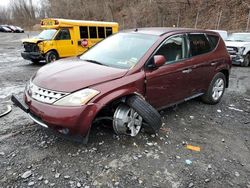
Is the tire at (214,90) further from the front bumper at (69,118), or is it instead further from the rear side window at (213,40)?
the front bumper at (69,118)

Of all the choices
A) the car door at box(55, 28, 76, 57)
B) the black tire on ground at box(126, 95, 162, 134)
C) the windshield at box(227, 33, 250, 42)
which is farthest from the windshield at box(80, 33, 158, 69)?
the windshield at box(227, 33, 250, 42)

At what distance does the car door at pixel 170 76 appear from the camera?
365 centimetres

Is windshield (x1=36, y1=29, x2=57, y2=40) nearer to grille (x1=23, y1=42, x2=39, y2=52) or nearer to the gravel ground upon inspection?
grille (x1=23, y1=42, x2=39, y2=52)

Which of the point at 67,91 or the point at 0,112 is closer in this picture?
the point at 67,91

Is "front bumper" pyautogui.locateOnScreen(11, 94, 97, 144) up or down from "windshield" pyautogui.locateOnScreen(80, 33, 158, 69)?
down

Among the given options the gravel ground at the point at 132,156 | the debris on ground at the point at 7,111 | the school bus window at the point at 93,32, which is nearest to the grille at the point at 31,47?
the school bus window at the point at 93,32

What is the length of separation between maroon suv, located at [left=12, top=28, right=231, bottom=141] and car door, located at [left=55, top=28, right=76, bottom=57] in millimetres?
7165

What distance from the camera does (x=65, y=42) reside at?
1114 centimetres

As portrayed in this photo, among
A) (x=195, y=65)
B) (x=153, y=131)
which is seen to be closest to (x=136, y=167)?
(x=153, y=131)

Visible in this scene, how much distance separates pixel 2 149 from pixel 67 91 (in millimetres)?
1413

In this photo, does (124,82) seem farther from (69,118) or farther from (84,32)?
(84,32)

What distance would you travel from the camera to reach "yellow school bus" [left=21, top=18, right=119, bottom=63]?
10492mm

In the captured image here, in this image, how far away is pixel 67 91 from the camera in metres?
2.87

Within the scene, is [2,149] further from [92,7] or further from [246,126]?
[92,7]
